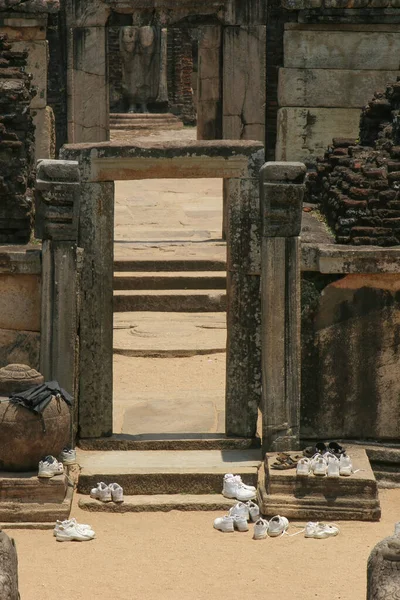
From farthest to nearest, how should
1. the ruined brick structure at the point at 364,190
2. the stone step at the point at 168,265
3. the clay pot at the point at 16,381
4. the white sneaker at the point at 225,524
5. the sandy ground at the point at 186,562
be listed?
1. the stone step at the point at 168,265
2. the ruined brick structure at the point at 364,190
3. the clay pot at the point at 16,381
4. the white sneaker at the point at 225,524
5. the sandy ground at the point at 186,562

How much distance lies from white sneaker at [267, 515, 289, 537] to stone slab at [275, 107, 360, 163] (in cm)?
907

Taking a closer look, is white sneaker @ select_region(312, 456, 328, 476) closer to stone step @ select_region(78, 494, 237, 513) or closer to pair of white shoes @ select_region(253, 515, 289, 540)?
pair of white shoes @ select_region(253, 515, 289, 540)

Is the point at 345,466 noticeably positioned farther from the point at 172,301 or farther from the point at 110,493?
the point at 172,301

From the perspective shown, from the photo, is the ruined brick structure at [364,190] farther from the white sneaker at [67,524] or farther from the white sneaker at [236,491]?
the white sneaker at [67,524]

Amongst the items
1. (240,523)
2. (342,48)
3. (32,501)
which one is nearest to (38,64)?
(342,48)

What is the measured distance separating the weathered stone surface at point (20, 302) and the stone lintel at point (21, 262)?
0.10 metres

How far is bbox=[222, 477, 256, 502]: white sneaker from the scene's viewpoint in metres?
11.3

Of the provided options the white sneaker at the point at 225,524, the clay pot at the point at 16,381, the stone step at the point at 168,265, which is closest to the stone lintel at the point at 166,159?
the clay pot at the point at 16,381

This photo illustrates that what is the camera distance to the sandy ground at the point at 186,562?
32.0ft

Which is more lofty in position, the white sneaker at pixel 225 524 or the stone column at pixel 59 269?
the stone column at pixel 59 269

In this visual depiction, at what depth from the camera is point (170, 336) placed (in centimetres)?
1627

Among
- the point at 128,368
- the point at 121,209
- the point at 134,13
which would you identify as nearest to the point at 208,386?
the point at 128,368

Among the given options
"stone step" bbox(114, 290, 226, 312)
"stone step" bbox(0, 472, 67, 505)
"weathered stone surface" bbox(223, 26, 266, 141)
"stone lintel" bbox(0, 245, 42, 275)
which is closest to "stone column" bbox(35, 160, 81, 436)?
"stone lintel" bbox(0, 245, 42, 275)

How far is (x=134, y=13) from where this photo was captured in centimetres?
1855
